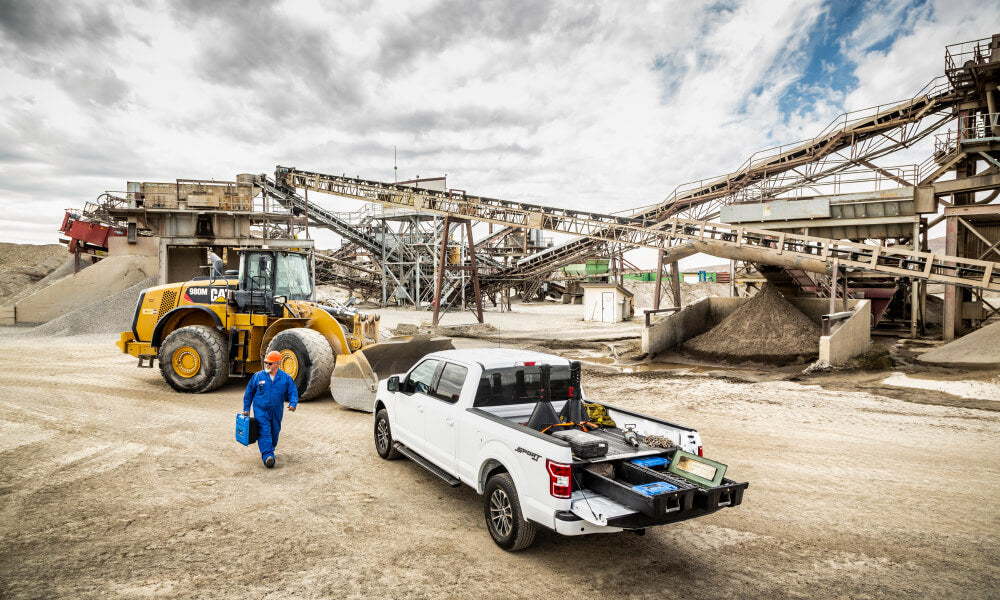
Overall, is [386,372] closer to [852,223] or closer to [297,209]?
[852,223]

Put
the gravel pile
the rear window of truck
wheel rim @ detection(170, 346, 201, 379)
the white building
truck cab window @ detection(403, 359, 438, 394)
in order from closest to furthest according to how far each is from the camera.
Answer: the rear window of truck, truck cab window @ detection(403, 359, 438, 394), wheel rim @ detection(170, 346, 201, 379), the gravel pile, the white building

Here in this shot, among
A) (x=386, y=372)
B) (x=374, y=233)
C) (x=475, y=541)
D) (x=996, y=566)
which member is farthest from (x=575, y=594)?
(x=374, y=233)

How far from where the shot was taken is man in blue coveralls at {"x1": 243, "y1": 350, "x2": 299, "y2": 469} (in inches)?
259

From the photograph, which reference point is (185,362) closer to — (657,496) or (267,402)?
(267,402)

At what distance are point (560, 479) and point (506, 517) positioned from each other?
872 mm

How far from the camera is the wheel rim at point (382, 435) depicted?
7051 millimetres

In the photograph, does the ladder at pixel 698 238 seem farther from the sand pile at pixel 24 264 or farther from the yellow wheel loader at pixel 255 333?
the sand pile at pixel 24 264

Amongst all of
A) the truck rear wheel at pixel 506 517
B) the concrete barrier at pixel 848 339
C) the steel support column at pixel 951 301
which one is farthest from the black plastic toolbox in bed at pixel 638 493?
the steel support column at pixel 951 301

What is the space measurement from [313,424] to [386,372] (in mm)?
1744

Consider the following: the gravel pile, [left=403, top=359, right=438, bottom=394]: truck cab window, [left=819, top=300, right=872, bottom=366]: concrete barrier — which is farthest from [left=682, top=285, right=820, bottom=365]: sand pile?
the gravel pile

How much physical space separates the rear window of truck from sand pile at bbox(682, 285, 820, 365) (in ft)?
38.0

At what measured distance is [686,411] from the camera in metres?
10.2

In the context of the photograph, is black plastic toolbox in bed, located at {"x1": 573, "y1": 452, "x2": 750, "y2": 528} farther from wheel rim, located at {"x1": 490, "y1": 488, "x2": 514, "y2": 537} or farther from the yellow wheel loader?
the yellow wheel loader

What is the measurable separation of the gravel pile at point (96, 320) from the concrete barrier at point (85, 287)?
9.37 feet
